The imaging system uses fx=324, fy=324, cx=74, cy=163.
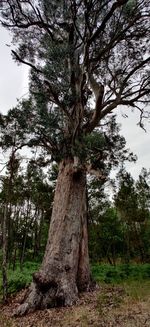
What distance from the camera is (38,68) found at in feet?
33.8

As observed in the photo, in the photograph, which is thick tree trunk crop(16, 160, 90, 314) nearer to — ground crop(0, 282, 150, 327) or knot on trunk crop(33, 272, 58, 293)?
knot on trunk crop(33, 272, 58, 293)

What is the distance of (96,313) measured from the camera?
20.2 feet

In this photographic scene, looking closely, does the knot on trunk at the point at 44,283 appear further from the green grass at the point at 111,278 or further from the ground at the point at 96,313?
the green grass at the point at 111,278

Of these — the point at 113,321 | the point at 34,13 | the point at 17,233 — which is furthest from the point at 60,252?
the point at 17,233

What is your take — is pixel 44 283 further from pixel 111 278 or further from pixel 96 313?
pixel 111 278

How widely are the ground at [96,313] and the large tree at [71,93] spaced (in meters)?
0.43

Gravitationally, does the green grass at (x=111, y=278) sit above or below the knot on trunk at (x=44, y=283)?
above

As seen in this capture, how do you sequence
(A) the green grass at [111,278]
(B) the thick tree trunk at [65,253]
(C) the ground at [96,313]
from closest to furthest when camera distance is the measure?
1. (C) the ground at [96,313]
2. (B) the thick tree trunk at [65,253]
3. (A) the green grass at [111,278]

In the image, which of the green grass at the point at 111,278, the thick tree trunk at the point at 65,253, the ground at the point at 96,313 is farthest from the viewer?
the green grass at the point at 111,278

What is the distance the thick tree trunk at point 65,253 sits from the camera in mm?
7203

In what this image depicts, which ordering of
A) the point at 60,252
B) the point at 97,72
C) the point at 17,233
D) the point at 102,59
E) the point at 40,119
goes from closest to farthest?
the point at 60,252 < the point at 40,119 < the point at 102,59 < the point at 97,72 < the point at 17,233

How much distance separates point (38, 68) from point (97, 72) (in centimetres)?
249

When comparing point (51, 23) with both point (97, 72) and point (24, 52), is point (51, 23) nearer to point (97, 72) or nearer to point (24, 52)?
point (24, 52)

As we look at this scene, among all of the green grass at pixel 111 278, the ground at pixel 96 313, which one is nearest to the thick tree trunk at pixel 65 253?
the ground at pixel 96 313
